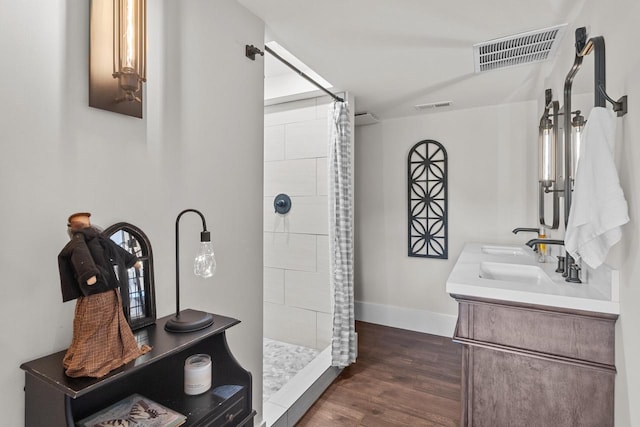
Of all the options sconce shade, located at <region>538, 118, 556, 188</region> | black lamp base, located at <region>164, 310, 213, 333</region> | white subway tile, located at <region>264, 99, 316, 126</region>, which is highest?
white subway tile, located at <region>264, 99, 316, 126</region>

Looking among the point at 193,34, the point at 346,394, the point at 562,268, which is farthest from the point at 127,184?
the point at 562,268

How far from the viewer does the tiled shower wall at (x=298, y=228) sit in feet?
9.55

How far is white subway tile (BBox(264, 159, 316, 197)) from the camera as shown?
295cm

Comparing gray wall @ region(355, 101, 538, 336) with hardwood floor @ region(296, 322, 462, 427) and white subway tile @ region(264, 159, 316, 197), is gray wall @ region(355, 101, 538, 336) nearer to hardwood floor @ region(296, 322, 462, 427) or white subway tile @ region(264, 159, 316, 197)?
hardwood floor @ region(296, 322, 462, 427)

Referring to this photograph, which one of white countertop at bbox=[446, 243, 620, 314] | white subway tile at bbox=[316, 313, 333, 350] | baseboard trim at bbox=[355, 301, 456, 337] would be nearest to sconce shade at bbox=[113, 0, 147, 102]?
white countertop at bbox=[446, 243, 620, 314]

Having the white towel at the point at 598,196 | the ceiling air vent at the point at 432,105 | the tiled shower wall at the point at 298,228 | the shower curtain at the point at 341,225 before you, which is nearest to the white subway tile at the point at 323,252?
the tiled shower wall at the point at 298,228

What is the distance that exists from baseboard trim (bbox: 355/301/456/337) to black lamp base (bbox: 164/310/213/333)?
107 inches

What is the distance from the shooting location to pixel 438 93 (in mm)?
2826

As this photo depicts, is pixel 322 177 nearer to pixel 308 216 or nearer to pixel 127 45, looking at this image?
pixel 308 216

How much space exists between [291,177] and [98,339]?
2.31 meters

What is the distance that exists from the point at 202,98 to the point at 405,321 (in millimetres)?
3055

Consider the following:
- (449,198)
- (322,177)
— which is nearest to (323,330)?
(322,177)

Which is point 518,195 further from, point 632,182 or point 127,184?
point 127,184

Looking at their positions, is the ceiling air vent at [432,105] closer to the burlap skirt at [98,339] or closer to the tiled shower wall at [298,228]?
the tiled shower wall at [298,228]
